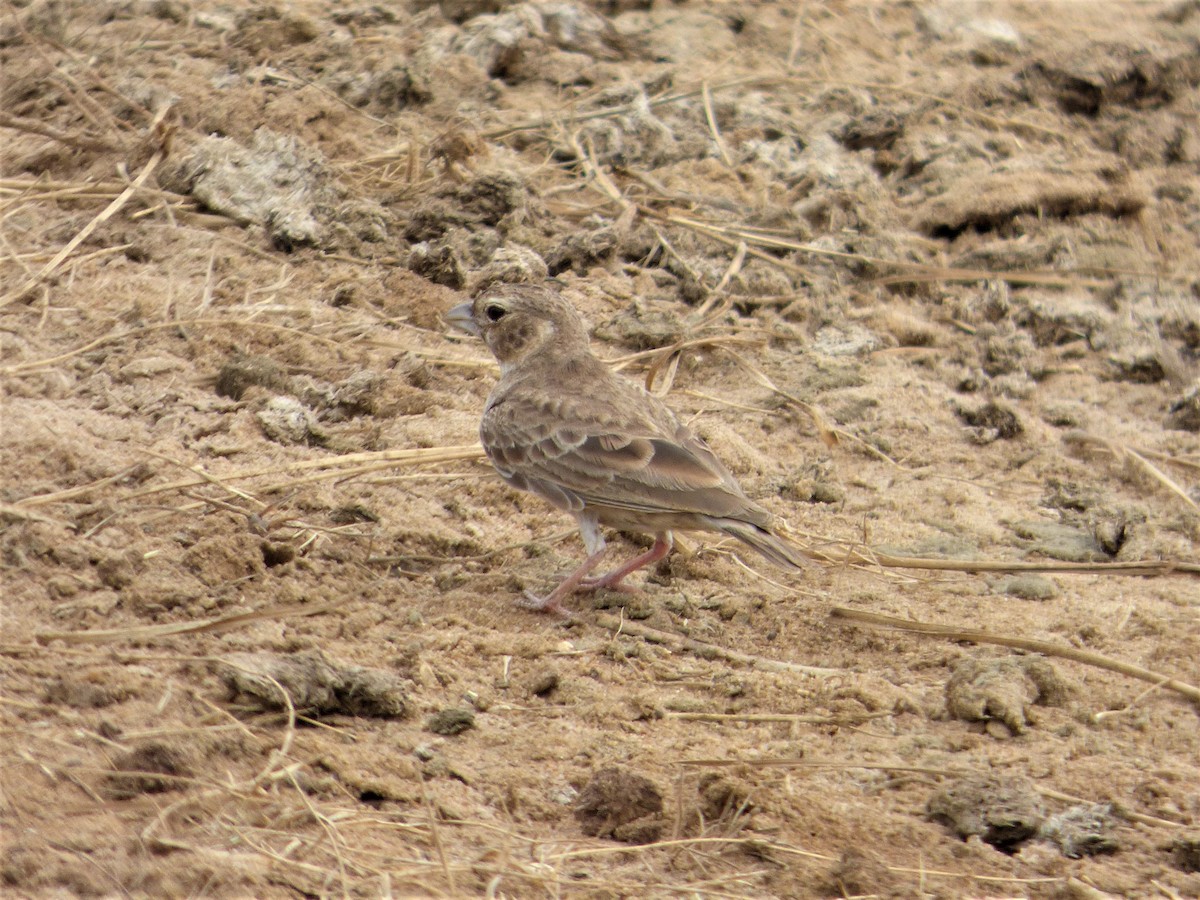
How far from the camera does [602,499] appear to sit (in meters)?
5.17

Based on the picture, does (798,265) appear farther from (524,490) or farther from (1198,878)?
(1198,878)

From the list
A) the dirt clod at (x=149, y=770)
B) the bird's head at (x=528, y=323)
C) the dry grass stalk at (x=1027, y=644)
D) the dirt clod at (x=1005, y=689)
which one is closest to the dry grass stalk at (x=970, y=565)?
the dry grass stalk at (x=1027, y=644)

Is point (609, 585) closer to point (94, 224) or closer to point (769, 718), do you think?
point (769, 718)

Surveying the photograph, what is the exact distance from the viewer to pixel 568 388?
558 cm

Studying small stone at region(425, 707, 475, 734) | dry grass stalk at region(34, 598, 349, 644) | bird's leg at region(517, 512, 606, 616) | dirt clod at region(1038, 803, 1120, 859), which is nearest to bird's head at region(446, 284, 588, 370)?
bird's leg at region(517, 512, 606, 616)

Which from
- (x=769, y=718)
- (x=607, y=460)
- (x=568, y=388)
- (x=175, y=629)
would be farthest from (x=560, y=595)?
(x=175, y=629)

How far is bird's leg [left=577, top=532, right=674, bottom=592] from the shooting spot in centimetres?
529

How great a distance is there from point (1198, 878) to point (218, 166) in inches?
205

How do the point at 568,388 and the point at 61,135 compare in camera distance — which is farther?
the point at 61,135

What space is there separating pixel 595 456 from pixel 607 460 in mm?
55

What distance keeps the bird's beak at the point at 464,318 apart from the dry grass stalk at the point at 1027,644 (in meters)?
1.97

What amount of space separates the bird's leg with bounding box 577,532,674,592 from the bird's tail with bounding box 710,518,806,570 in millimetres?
461

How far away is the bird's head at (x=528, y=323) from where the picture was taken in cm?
588

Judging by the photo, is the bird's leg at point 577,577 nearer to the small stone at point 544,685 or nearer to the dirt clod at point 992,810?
the small stone at point 544,685
